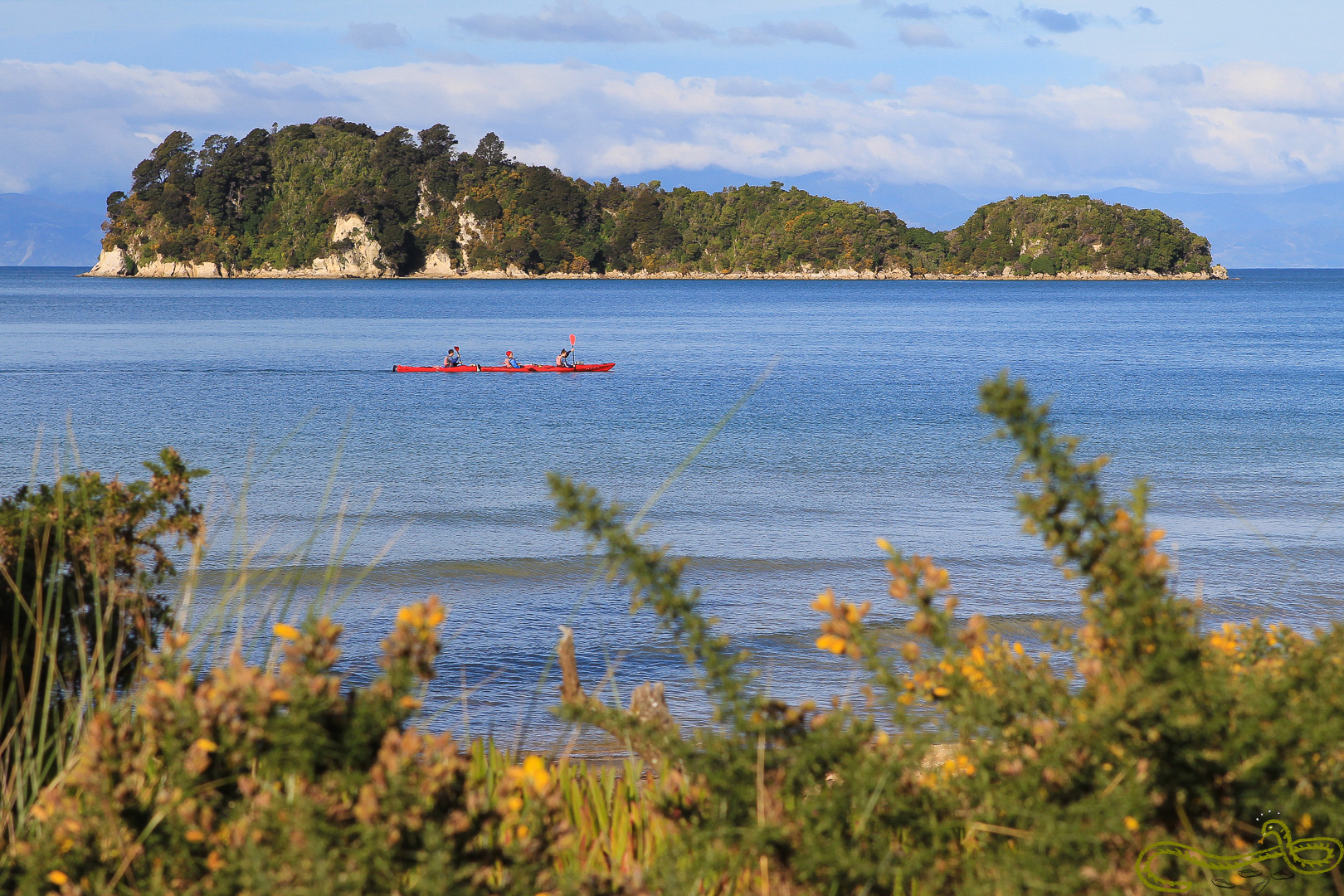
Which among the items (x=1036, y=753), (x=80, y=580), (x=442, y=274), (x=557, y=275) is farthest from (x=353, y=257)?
(x=1036, y=753)

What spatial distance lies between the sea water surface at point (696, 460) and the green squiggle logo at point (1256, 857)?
35.0 inches

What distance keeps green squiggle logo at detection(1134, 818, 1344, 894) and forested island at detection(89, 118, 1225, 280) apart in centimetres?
17490

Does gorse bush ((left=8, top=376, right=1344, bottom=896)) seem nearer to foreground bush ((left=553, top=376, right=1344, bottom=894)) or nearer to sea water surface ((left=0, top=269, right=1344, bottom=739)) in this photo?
foreground bush ((left=553, top=376, right=1344, bottom=894))

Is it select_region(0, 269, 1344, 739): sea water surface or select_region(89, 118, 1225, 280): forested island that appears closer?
select_region(0, 269, 1344, 739): sea water surface

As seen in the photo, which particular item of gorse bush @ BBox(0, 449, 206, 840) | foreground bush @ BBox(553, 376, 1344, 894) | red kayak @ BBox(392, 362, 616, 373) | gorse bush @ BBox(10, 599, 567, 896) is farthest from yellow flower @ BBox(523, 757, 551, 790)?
red kayak @ BBox(392, 362, 616, 373)

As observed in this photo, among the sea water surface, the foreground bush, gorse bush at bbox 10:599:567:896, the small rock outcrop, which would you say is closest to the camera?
Result: gorse bush at bbox 10:599:567:896

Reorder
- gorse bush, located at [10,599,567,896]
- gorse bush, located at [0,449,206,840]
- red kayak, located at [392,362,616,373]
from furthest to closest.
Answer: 1. red kayak, located at [392,362,616,373]
2. gorse bush, located at [0,449,206,840]
3. gorse bush, located at [10,599,567,896]

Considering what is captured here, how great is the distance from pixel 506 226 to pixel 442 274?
12.8m

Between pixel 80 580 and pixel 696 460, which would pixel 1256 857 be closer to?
pixel 80 580

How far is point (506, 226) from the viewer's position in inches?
7205

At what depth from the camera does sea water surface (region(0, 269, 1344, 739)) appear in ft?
34.0

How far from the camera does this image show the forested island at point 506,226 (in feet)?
573

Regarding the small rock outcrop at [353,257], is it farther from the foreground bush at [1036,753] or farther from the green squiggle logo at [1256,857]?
the green squiggle logo at [1256,857]

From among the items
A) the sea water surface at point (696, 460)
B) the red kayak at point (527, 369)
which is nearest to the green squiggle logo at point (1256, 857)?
the sea water surface at point (696, 460)
